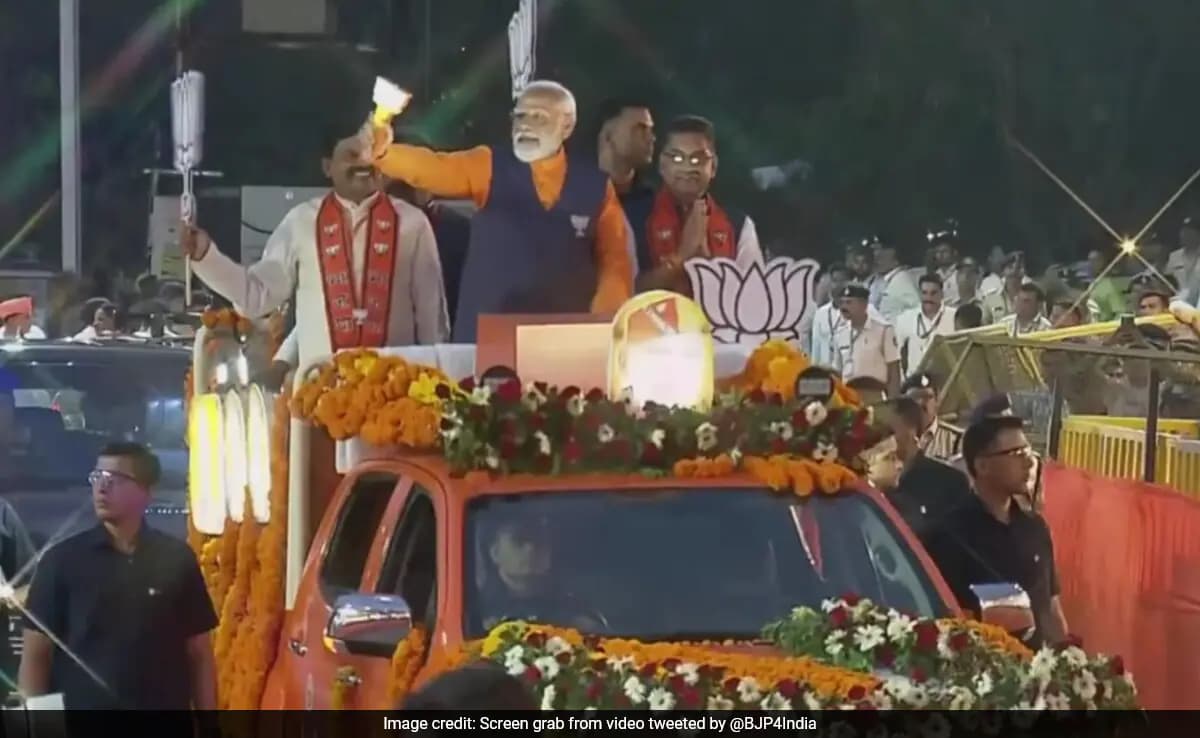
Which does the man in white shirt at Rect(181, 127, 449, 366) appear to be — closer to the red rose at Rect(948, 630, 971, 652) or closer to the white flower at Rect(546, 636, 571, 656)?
the white flower at Rect(546, 636, 571, 656)

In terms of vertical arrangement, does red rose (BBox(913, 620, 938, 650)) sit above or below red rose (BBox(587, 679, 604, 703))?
above

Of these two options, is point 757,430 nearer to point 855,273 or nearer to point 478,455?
point 478,455

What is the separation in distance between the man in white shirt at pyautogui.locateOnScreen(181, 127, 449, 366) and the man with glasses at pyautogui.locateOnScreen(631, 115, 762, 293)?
84 cm

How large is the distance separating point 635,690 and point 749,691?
9.9 inches

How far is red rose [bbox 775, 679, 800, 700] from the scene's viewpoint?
464cm

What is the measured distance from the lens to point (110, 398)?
10.6 meters

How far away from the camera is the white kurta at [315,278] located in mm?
7578

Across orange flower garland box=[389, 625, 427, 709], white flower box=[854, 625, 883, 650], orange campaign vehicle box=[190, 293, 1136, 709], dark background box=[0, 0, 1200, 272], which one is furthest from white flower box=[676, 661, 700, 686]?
dark background box=[0, 0, 1200, 272]

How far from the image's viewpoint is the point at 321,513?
667 cm

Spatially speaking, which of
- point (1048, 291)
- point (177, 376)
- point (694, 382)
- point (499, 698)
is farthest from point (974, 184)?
point (499, 698)

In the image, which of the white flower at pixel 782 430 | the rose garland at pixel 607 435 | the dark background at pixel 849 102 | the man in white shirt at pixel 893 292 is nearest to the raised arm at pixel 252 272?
the rose garland at pixel 607 435

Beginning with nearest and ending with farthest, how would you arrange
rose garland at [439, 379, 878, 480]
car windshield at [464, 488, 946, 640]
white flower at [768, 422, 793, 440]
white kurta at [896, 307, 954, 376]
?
1. car windshield at [464, 488, 946, 640]
2. rose garland at [439, 379, 878, 480]
3. white flower at [768, 422, 793, 440]
4. white kurta at [896, 307, 954, 376]

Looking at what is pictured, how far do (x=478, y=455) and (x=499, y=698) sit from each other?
171cm

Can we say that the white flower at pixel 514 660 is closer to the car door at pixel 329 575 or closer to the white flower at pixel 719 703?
the white flower at pixel 719 703
